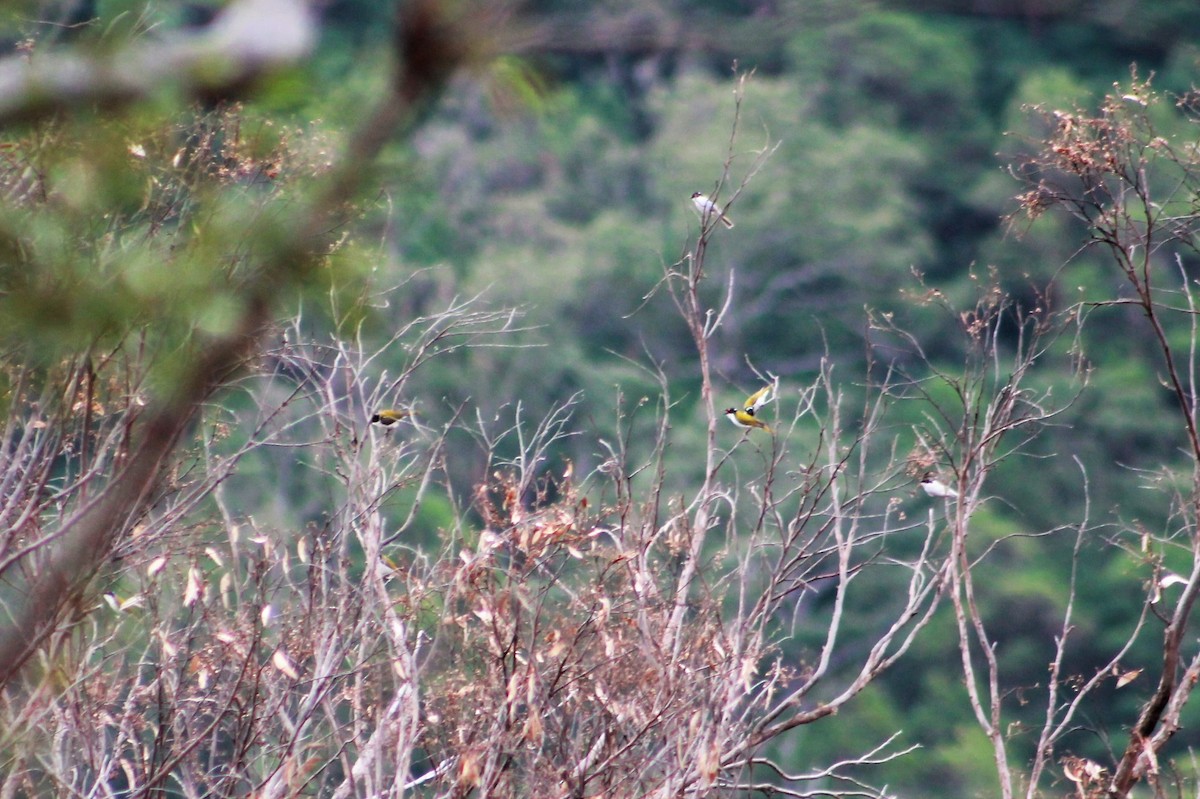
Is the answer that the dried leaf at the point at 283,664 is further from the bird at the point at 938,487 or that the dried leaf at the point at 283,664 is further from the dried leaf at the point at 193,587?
the bird at the point at 938,487

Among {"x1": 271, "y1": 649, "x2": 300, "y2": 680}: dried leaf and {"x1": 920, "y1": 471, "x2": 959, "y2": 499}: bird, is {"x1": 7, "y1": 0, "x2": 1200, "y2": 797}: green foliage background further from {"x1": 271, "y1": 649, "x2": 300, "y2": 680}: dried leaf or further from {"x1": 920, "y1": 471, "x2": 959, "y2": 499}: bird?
{"x1": 271, "y1": 649, "x2": 300, "y2": 680}: dried leaf

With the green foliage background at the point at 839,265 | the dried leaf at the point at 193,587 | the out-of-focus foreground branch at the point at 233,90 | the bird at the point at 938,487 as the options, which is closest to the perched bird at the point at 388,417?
the dried leaf at the point at 193,587

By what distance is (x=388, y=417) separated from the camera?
4.77 meters

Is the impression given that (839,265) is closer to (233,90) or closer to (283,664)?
(283,664)

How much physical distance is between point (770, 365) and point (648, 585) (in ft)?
46.4

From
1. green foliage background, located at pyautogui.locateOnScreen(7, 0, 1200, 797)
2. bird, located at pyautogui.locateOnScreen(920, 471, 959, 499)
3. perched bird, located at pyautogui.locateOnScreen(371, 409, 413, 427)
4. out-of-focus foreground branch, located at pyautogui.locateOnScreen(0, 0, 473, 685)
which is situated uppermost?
out-of-focus foreground branch, located at pyautogui.locateOnScreen(0, 0, 473, 685)

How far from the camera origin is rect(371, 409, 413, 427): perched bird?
15.3 ft

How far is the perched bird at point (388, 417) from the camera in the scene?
4.66 metres

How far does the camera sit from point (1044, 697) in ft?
50.2

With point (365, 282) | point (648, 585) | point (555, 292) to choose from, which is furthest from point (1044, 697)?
point (365, 282)

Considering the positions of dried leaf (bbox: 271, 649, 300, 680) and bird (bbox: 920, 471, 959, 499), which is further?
bird (bbox: 920, 471, 959, 499)

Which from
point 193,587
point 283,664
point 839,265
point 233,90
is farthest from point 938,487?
point 839,265

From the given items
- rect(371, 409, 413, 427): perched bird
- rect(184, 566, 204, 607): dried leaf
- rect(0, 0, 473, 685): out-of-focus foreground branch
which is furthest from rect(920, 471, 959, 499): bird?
rect(0, 0, 473, 685): out-of-focus foreground branch

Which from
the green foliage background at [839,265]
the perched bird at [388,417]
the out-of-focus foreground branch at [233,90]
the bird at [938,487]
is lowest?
the green foliage background at [839,265]
